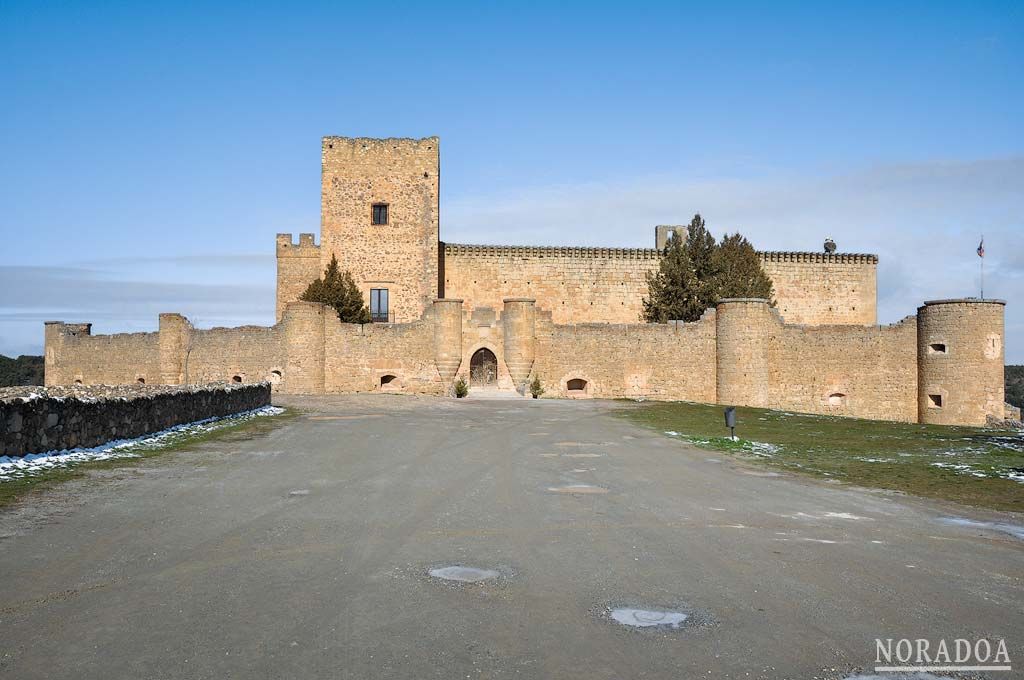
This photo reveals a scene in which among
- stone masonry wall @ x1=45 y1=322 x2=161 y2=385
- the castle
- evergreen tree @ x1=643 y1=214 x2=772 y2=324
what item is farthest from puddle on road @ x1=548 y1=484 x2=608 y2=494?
evergreen tree @ x1=643 y1=214 x2=772 y2=324

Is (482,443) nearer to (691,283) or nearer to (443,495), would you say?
(443,495)

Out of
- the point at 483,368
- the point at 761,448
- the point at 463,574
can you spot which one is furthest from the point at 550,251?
the point at 463,574

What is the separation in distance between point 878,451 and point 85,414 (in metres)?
14.1

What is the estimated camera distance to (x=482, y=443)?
1639cm

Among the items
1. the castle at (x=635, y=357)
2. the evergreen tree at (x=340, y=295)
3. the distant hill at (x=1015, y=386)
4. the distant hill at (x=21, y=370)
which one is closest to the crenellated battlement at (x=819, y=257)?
the castle at (x=635, y=357)

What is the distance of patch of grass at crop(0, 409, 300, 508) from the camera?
9.98m

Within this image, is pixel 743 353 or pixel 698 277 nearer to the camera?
pixel 743 353

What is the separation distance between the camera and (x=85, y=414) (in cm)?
1385

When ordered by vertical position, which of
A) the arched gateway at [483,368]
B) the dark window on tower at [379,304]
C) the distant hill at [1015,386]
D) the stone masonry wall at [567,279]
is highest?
the stone masonry wall at [567,279]

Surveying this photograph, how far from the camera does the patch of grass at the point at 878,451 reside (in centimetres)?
1138

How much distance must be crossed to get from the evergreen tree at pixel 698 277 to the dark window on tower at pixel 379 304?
1389 centimetres

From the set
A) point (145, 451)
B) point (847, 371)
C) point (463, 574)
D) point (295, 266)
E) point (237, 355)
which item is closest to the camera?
point (463, 574)

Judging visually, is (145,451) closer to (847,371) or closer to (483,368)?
(483,368)

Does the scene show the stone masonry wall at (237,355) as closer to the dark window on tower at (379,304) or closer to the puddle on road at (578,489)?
the dark window on tower at (379,304)
